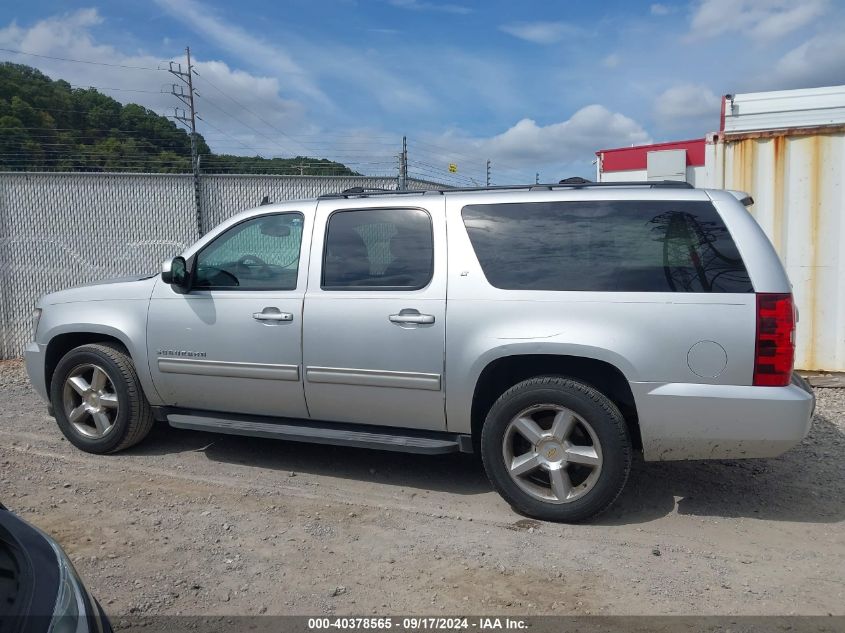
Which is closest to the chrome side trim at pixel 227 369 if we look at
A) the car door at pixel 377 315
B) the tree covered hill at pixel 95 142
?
the car door at pixel 377 315

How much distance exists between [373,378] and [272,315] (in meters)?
0.83

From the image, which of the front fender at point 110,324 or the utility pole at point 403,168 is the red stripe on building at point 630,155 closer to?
the utility pole at point 403,168

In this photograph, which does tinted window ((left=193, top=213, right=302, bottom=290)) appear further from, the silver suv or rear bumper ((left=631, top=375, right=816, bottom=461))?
rear bumper ((left=631, top=375, right=816, bottom=461))

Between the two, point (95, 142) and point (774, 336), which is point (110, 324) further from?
point (95, 142)

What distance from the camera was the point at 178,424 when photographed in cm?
493

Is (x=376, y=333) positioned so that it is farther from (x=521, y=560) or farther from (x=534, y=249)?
(x=521, y=560)

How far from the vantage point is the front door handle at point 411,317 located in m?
4.19

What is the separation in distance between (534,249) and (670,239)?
76cm

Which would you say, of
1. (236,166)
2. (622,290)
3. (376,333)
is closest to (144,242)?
(236,166)

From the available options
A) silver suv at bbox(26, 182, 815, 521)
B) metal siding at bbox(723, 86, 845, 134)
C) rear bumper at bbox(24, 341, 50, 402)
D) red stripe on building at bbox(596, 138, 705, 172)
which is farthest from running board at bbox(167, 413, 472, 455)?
red stripe on building at bbox(596, 138, 705, 172)

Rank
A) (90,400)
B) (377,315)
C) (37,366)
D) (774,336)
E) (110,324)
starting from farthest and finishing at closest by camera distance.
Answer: (37,366) → (90,400) → (110,324) → (377,315) → (774,336)

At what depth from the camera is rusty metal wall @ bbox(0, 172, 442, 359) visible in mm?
8258

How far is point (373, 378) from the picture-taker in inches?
171

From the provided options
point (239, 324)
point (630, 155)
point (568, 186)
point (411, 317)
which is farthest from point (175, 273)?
point (630, 155)
